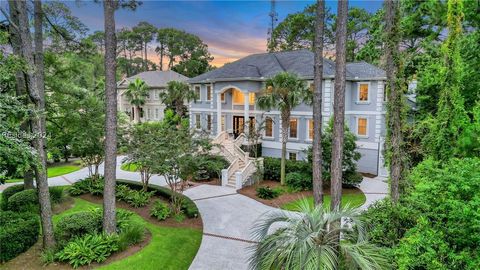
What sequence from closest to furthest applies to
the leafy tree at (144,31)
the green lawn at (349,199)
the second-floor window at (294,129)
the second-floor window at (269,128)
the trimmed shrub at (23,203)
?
the trimmed shrub at (23,203), the green lawn at (349,199), the second-floor window at (294,129), the second-floor window at (269,128), the leafy tree at (144,31)

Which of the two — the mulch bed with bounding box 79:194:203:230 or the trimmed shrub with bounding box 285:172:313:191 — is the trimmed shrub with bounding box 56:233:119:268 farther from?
the trimmed shrub with bounding box 285:172:313:191

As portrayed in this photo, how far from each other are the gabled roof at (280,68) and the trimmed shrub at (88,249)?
16570 millimetres

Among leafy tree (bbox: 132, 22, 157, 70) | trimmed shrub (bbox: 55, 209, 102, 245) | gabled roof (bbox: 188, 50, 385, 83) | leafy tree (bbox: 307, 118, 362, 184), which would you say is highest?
leafy tree (bbox: 132, 22, 157, 70)

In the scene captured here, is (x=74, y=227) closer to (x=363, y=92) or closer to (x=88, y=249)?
(x=88, y=249)

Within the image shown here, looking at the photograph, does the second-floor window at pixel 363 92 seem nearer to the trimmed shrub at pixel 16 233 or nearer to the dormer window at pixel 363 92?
the dormer window at pixel 363 92

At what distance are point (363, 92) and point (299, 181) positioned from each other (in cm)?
875

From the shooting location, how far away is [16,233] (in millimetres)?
9047

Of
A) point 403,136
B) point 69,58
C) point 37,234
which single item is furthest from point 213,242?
point 69,58

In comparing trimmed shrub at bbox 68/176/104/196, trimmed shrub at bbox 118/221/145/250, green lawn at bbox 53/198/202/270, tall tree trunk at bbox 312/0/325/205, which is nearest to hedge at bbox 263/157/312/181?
tall tree trunk at bbox 312/0/325/205

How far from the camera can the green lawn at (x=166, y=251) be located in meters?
8.82

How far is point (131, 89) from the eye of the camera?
37656 mm

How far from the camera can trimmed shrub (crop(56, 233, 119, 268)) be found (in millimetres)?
8641

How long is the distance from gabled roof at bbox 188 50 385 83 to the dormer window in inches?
24.1

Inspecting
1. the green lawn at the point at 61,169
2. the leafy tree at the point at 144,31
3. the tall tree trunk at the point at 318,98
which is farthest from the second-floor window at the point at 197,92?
the leafy tree at the point at 144,31
